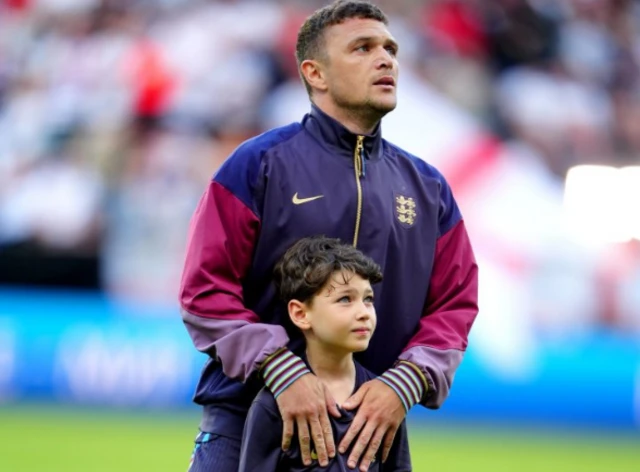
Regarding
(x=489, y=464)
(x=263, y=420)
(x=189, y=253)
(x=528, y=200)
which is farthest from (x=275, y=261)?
(x=528, y=200)

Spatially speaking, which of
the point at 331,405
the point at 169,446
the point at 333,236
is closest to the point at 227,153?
the point at 169,446

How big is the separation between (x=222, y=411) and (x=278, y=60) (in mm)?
9974

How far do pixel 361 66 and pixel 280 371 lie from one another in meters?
1.17

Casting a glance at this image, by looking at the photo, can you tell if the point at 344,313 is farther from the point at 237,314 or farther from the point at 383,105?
the point at 383,105

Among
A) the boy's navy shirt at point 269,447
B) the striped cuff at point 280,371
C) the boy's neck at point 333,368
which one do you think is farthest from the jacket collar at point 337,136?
the boy's navy shirt at point 269,447

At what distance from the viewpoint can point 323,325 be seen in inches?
156

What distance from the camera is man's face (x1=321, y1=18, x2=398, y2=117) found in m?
4.31

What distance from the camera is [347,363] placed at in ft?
13.3

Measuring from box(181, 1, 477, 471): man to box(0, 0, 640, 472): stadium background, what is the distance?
537cm

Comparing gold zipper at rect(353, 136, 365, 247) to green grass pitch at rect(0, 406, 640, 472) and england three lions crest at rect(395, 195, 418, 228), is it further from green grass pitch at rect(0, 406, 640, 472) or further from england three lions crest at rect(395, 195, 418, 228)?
green grass pitch at rect(0, 406, 640, 472)

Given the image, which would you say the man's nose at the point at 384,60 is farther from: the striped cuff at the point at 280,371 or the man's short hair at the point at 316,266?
the striped cuff at the point at 280,371

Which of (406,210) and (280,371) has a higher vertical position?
(406,210)

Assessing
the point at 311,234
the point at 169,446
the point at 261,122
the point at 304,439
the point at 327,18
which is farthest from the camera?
the point at 261,122

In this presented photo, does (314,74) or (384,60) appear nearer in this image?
(384,60)
